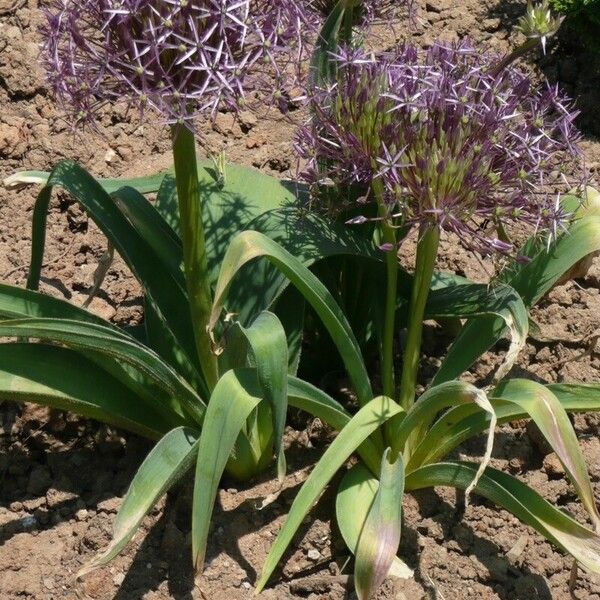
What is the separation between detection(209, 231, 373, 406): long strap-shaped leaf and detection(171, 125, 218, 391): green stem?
0.22 feet

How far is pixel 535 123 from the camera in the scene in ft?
6.72

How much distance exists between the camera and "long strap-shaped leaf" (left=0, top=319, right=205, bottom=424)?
203cm

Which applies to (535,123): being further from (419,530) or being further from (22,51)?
(22,51)

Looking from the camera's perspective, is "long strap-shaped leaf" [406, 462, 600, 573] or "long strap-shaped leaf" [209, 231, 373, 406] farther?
"long strap-shaped leaf" [406, 462, 600, 573]

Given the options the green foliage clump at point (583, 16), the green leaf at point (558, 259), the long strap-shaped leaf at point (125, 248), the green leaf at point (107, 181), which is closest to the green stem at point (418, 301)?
the green leaf at point (558, 259)

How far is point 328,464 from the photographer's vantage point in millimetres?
2068

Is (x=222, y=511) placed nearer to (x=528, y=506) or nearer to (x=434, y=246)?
(x=528, y=506)

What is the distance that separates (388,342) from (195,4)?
3.10ft

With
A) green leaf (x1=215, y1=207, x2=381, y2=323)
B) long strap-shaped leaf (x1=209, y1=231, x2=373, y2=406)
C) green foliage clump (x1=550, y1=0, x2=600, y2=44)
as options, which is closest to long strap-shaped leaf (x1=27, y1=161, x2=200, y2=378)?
green leaf (x1=215, y1=207, x2=381, y2=323)

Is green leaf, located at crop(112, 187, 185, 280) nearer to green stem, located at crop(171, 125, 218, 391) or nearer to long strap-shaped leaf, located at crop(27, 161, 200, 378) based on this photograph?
long strap-shaped leaf, located at crop(27, 161, 200, 378)

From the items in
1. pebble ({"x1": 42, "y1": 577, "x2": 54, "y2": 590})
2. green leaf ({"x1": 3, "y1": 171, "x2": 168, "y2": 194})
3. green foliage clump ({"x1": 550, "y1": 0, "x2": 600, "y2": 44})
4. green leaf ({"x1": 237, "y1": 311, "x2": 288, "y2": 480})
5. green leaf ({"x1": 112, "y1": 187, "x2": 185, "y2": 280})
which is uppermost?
green foliage clump ({"x1": 550, "y1": 0, "x2": 600, "y2": 44})

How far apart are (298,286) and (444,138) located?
16.5 inches

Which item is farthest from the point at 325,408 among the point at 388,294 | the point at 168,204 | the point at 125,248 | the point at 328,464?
the point at 168,204

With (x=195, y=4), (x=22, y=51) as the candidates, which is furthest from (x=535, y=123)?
(x=22, y=51)
